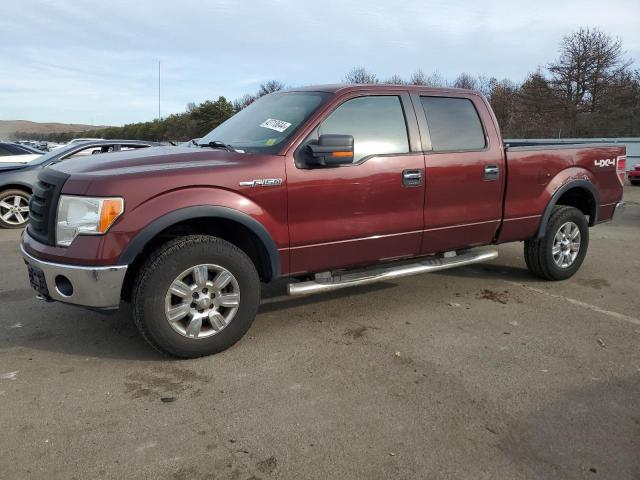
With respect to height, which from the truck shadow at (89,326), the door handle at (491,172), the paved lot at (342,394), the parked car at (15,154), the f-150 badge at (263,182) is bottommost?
the paved lot at (342,394)

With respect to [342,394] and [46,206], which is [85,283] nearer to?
[46,206]

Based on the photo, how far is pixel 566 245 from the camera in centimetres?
559

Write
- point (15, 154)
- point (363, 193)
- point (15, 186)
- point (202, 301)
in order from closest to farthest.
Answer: point (202, 301), point (363, 193), point (15, 186), point (15, 154)

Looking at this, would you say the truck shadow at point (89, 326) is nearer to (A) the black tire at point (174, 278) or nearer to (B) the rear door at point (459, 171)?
(A) the black tire at point (174, 278)

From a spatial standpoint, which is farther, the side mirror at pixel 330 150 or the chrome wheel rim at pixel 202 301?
the side mirror at pixel 330 150

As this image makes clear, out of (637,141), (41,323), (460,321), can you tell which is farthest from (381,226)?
(637,141)

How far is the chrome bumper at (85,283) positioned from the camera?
3303 mm

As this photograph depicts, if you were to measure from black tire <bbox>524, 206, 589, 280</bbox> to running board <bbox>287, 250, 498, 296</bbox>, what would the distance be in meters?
0.77

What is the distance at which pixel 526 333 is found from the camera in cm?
417

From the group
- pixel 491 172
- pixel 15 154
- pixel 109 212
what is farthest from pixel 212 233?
pixel 15 154

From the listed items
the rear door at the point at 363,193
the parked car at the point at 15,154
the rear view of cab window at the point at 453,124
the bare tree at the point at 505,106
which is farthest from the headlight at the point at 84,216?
the bare tree at the point at 505,106

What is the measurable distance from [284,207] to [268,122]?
0.90 meters

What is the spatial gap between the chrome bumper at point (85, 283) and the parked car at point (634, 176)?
1627 centimetres

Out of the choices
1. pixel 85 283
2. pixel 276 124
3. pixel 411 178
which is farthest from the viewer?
pixel 411 178
